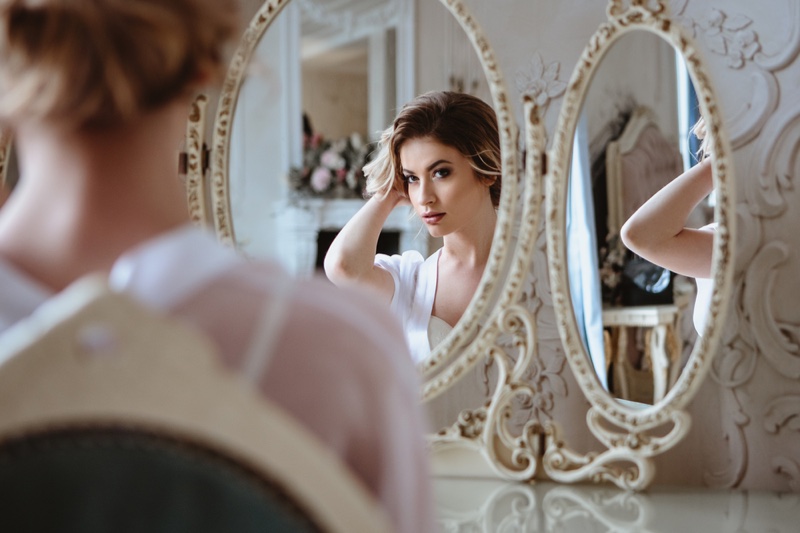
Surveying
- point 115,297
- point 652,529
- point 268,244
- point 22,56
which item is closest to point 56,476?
point 115,297

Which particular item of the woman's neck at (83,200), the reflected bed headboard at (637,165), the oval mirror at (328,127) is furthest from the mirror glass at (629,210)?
the woman's neck at (83,200)

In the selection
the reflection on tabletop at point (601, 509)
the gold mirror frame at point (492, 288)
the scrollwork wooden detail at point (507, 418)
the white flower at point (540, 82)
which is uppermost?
the white flower at point (540, 82)

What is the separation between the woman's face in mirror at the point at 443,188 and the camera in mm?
1306

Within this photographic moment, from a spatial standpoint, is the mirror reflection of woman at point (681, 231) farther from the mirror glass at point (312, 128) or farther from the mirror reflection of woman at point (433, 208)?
the mirror glass at point (312, 128)

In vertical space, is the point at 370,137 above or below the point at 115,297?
above

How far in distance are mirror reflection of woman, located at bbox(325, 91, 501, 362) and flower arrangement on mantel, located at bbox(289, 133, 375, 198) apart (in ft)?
0.08

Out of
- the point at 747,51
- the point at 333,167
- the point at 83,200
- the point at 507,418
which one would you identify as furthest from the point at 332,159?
the point at 83,200

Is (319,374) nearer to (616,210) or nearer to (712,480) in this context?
(616,210)

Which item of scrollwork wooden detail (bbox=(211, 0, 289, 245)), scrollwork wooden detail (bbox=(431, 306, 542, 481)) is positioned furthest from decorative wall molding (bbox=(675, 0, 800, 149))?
scrollwork wooden detail (bbox=(211, 0, 289, 245))

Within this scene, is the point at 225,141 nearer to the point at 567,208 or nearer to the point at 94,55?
the point at 567,208

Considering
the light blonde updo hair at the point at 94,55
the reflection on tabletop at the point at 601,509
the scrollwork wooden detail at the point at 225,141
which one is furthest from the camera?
the scrollwork wooden detail at the point at 225,141

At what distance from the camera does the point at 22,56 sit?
39cm

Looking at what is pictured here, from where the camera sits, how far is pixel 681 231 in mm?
1246

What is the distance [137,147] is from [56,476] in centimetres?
15
